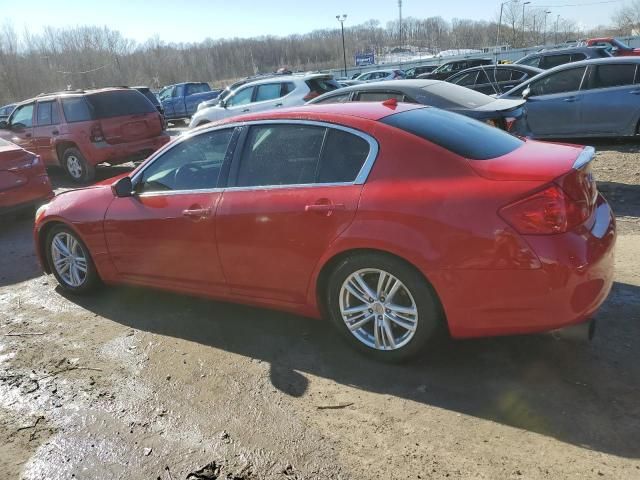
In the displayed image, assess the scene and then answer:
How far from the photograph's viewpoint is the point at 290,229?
3439 mm

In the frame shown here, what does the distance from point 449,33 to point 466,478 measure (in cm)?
14478

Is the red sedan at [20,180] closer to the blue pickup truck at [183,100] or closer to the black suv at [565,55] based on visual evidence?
the black suv at [565,55]

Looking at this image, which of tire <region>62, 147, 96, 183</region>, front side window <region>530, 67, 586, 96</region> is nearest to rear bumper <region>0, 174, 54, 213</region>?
tire <region>62, 147, 96, 183</region>

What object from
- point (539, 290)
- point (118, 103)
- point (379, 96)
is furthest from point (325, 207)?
point (118, 103)

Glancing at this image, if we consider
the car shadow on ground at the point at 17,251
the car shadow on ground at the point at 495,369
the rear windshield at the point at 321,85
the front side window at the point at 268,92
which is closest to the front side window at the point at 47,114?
the car shadow on ground at the point at 17,251

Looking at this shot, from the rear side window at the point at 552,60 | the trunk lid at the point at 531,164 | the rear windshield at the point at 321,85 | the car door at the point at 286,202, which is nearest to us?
the trunk lid at the point at 531,164

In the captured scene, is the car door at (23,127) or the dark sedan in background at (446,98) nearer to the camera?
the dark sedan in background at (446,98)

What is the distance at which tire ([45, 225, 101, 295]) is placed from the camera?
479 centimetres

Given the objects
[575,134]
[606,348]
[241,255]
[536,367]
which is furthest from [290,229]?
[575,134]

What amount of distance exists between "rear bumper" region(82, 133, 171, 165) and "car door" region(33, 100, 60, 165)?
3.51 ft

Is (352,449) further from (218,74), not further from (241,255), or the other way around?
(218,74)

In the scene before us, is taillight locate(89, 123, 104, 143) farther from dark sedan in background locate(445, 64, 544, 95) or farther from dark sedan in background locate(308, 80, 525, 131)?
dark sedan in background locate(445, 64, 544, 95)

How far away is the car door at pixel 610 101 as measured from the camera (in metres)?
9.16

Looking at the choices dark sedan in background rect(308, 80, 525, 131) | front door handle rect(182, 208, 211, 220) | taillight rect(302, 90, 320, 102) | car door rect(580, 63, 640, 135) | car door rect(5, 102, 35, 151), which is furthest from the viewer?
taillight rect(302, 90, 320, 102)
